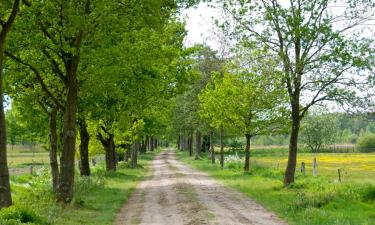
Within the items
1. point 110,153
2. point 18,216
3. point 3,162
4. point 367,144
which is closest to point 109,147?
point 110,153

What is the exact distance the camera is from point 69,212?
1736 centimetres

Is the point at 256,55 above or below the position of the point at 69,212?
above

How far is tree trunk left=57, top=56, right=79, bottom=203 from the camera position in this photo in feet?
63.6

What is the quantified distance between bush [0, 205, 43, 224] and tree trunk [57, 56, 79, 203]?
6172mm

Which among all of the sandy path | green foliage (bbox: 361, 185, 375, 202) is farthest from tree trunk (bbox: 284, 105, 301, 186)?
green foliage (bbox: 361, 185, 375, 202)

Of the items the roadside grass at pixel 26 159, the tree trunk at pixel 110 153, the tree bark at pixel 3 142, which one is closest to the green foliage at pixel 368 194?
the tree bark at pixel 3 142

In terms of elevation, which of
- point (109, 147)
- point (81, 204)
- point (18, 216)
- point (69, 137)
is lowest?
point (81, 204)

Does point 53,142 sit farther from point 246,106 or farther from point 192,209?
point 246,106

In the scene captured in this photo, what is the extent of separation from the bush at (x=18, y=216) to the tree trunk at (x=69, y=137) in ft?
20.3

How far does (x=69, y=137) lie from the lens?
19922mm

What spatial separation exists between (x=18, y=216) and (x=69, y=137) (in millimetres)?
7404

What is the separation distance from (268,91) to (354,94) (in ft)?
32.9

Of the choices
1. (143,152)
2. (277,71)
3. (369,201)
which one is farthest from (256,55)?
(143,152)

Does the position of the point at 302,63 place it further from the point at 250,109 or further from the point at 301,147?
the point at 301,147
